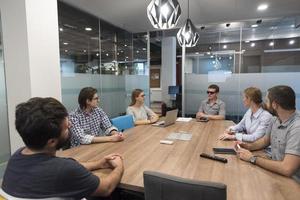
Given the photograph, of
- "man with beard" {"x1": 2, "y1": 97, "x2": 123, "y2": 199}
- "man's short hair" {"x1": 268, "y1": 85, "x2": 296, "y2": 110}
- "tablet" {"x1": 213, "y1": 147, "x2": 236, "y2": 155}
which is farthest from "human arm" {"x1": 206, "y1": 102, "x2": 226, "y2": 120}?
"man with beard" {"x1": 2, "y1": 97, "x2": 123, "y2": 199}

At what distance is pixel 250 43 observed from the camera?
4695 millimetres

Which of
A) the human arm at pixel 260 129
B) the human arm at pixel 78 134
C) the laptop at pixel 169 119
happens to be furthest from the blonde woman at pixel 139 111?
the human arm at pixel 260 129

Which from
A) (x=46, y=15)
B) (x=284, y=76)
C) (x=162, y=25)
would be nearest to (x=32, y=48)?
(x=46, y=15)

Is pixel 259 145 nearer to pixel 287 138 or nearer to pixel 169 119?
pixel 287 138

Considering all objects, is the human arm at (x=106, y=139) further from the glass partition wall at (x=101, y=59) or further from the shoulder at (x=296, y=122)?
the glass partition wall at (x=101, y=59)

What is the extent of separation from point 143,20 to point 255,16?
220 cm

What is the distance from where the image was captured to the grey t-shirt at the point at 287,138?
1.33 m

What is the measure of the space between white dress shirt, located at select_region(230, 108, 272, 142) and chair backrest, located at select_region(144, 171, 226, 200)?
1281 millimetres

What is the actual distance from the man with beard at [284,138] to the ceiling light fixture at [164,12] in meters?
1.05

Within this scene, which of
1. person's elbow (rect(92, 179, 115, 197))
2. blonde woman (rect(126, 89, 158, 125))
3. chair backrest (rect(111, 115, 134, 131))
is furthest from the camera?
blonde woman (rect(126, 89, 158, 125))

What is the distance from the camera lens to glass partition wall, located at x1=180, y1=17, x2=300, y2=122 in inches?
177

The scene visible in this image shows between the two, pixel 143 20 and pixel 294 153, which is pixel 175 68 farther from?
pixel 294 153

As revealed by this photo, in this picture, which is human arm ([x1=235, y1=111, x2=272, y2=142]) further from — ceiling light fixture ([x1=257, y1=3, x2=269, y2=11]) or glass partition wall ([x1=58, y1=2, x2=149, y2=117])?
glass partition wall ([x1=58, y1=2, x2=149, y2=117])

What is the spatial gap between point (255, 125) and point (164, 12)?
4.62 feet
